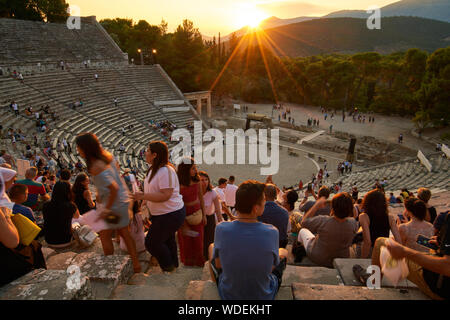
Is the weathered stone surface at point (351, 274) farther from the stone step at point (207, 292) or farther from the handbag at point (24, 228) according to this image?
the handbag at point (24, 228)

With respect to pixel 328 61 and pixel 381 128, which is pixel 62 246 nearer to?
pixel 381 128

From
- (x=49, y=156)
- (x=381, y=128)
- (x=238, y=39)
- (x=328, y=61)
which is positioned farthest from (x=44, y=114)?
(x=238, y=39)

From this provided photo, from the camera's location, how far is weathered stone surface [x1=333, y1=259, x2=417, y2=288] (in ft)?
8.16

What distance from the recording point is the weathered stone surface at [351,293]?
2254mm

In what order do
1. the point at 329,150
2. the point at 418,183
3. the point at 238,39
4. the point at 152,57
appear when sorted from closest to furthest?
1. the point at 418,183
2. the point at 329,150
3. the point at 152,57
4. the point at 238,39

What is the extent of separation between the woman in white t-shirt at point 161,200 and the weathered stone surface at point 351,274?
1.86 meters

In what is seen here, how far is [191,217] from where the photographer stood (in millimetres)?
3723

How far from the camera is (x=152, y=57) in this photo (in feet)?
112

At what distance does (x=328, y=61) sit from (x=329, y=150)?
870 inches

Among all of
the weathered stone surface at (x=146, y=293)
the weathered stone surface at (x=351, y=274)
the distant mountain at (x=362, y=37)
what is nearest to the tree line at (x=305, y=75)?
the weathered stone surface at (x=351, y=274)

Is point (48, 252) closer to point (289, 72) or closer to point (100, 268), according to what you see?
point (100, 268)

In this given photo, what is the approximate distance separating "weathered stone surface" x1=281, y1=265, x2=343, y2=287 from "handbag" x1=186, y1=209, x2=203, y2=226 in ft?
4.29
